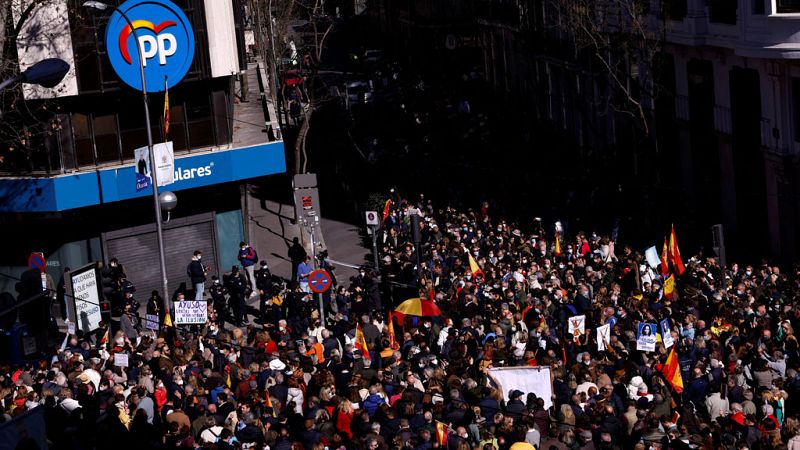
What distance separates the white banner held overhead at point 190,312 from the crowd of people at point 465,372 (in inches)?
7.9

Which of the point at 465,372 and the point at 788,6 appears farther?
the point at 788,6

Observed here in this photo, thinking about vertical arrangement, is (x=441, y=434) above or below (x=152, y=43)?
below

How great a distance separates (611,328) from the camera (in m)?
23.3

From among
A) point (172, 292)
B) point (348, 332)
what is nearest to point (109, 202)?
point (172, 292)

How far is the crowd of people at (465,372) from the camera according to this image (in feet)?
59.7

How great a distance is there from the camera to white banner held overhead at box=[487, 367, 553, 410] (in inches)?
798

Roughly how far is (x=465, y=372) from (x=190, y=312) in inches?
297

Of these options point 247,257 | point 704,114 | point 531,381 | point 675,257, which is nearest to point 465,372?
point 531,381

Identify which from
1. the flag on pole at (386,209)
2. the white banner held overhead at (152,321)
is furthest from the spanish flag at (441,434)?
the flag on pole at (386,209)

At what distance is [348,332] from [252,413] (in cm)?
633

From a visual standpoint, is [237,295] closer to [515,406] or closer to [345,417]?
[345,417]

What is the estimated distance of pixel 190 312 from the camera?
27.0m

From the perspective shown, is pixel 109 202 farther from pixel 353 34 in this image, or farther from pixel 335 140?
pixel 353 34

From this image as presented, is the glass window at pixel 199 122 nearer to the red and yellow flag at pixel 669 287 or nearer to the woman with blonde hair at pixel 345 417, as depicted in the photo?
the red and yellow flag at pixel 669 287
